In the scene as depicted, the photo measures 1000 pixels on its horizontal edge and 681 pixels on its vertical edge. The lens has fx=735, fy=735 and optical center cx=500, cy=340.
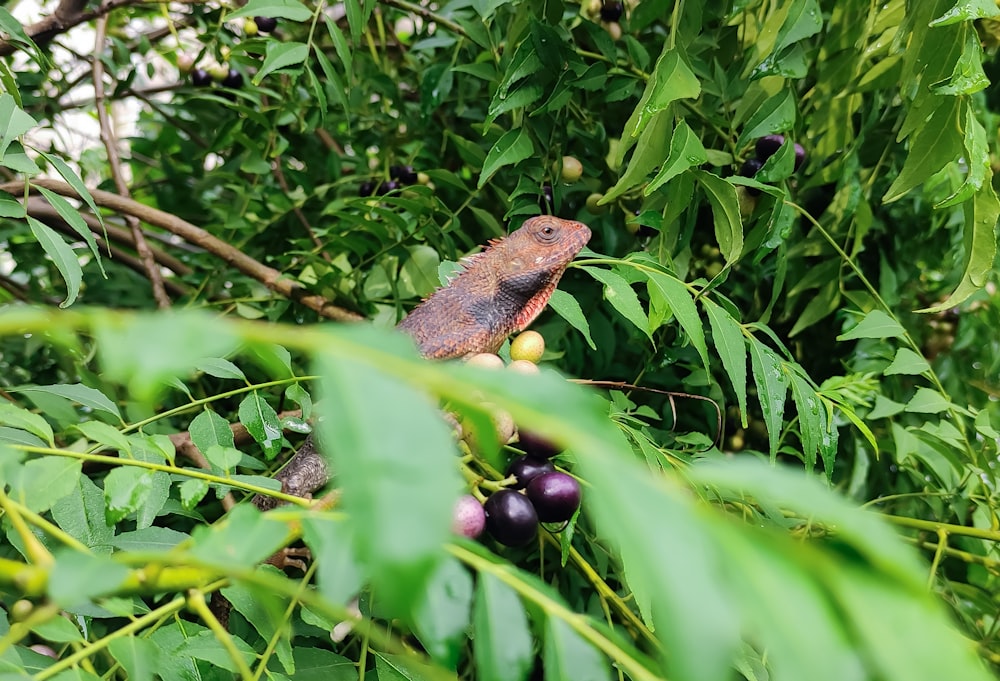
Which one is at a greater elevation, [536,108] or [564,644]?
[536,108]

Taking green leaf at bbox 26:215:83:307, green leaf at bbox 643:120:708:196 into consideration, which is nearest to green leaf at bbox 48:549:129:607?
green leaf at bbox 26:215:83:307

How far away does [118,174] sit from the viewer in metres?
1.22

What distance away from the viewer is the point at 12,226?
4.34 feet

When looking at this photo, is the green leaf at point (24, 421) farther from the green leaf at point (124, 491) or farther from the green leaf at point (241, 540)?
the green leaf at point (241, 540)

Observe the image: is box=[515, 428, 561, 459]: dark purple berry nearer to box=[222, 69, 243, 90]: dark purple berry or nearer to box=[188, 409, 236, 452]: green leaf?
box=[188, 409, 236, 452]: green leaf

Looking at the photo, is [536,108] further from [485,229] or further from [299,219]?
[299,219]

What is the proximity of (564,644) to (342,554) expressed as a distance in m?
0.11

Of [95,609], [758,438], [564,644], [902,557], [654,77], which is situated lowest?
[758,438]

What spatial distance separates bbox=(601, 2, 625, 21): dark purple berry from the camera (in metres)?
1.09

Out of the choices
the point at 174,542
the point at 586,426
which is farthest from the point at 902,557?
the point at 174,542

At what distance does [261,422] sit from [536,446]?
0.24 meters

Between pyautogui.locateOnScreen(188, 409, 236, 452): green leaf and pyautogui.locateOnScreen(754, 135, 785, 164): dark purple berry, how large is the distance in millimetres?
707

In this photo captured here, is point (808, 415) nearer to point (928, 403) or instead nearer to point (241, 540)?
point (928, 403)

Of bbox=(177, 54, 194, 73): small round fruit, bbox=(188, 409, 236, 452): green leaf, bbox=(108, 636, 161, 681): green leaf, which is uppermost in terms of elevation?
bbox=(177, 54, 194, 73): small round fruit
